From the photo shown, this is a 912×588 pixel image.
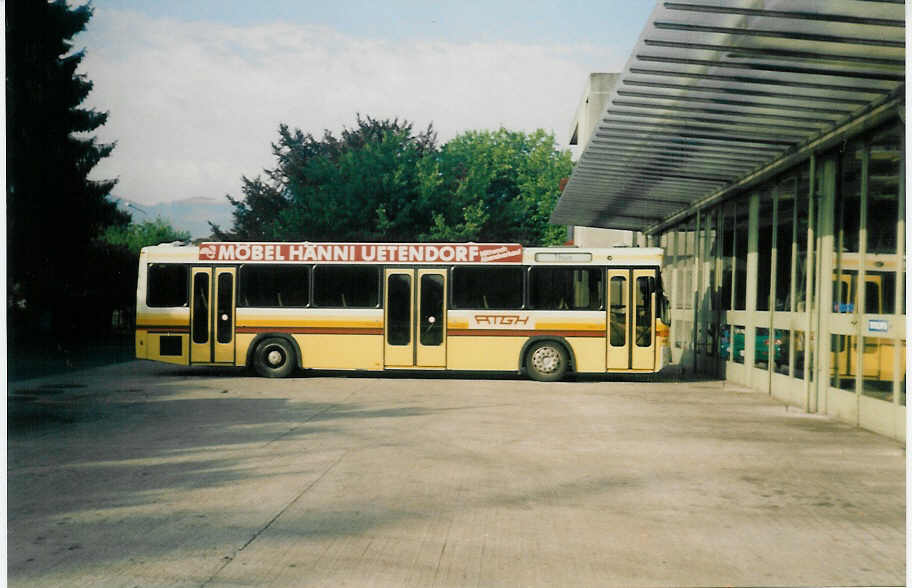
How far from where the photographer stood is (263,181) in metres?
45.3

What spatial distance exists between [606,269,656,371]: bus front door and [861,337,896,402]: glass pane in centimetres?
638

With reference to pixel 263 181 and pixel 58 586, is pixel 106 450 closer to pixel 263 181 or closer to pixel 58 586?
pixel 58 586

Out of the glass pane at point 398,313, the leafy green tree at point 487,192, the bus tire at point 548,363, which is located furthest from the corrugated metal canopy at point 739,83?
the leafy green tree at point 487,192

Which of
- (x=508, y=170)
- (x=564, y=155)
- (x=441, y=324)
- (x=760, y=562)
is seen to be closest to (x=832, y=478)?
(x=760, y=562)

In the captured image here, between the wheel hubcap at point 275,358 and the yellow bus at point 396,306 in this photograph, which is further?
the wheel hubcap at point 275,358

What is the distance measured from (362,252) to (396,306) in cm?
128

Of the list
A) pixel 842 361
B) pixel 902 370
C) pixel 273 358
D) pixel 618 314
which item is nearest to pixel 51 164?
pixel 273 358

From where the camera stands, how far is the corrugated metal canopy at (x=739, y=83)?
8695 millimetres

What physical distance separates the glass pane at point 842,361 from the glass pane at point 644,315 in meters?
5.31

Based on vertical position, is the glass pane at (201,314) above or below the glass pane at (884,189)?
below

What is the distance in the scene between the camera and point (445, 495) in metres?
7.60

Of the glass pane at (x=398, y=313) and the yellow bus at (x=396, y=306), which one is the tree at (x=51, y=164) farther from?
the glass pane at (x=398, y=313)

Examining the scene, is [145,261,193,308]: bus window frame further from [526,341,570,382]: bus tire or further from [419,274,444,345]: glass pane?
[526,341,570,382]: bus tire

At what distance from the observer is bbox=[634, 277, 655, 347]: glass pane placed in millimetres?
18094
